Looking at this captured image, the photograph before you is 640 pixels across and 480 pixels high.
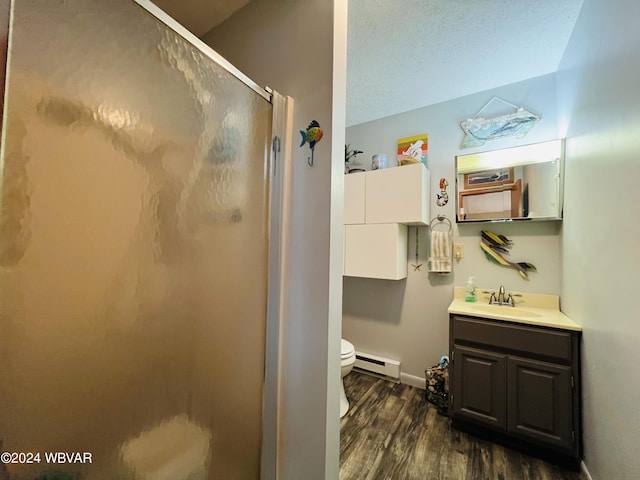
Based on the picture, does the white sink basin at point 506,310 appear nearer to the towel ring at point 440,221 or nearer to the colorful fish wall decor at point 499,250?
the colorful fish wall decor at point 499,250

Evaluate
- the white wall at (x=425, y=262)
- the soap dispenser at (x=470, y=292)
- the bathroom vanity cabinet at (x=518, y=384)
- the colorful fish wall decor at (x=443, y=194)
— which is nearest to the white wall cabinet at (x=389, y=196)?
the colorful fish wall decor at (x=443, y=194)

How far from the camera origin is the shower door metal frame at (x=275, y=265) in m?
1.10

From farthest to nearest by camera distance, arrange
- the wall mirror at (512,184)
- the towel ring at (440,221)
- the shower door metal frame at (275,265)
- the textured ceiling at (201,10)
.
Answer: the towel ring at (440,221) < the wall mirror at (512,184) < the textured ceiling at (201,10) < the shower door metal frame at (275,265)

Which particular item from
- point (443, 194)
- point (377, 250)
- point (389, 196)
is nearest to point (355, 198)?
point (389, 196)

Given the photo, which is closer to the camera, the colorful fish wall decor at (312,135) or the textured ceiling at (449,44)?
the colorful fish wall decor at (312,135)

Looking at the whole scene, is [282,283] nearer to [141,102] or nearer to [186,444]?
[186,444]

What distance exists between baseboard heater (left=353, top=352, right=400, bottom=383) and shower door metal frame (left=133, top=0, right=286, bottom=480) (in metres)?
1.58

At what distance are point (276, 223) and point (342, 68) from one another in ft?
2.37

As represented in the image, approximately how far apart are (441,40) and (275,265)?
1.75 meters

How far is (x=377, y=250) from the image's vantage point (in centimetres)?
231

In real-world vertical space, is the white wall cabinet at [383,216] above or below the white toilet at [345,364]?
above

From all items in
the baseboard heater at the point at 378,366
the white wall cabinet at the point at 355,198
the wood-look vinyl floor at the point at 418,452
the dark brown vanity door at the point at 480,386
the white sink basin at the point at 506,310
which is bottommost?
the wood-look vinyl floor at the point at 418,452

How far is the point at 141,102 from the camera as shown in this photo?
0.73 meters

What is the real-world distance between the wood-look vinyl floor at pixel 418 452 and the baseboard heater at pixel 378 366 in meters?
0.37
